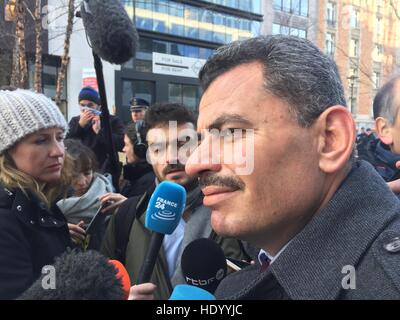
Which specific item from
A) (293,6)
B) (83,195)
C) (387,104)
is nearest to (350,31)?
(293,6)

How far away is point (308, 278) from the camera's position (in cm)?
106

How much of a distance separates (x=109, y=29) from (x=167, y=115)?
0.59 meters

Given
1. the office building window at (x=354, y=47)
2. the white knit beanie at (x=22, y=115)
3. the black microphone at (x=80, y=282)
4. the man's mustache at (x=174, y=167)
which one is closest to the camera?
the black microphone at (x=80, y=282)

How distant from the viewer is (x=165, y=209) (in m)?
1.51

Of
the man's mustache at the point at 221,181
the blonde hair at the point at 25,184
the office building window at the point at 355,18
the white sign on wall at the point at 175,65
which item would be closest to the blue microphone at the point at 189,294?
the man's mustache at the point at 221,181

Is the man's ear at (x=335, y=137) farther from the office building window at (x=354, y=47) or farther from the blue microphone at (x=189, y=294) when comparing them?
the office building window at (x=354, y=47)

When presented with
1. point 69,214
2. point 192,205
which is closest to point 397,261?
point 192,205

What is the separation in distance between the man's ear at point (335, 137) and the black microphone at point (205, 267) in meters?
0.60

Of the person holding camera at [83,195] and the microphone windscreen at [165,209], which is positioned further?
the person holding camera at [83,195]

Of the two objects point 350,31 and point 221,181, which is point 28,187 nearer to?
Answer: point 221,181

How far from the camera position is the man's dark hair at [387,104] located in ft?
7.80

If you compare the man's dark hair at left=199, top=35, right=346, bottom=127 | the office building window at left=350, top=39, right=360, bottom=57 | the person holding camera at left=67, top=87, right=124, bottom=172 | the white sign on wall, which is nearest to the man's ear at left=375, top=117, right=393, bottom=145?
the man's dark hair at left=199, top=35, right=346, bottom=127

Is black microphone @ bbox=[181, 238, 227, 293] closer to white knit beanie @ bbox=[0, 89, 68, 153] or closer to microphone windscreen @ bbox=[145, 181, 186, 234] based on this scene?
microphone windscreen @ bbox=[145, 181, 186, 234]

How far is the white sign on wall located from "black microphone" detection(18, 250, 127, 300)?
2089 cm
